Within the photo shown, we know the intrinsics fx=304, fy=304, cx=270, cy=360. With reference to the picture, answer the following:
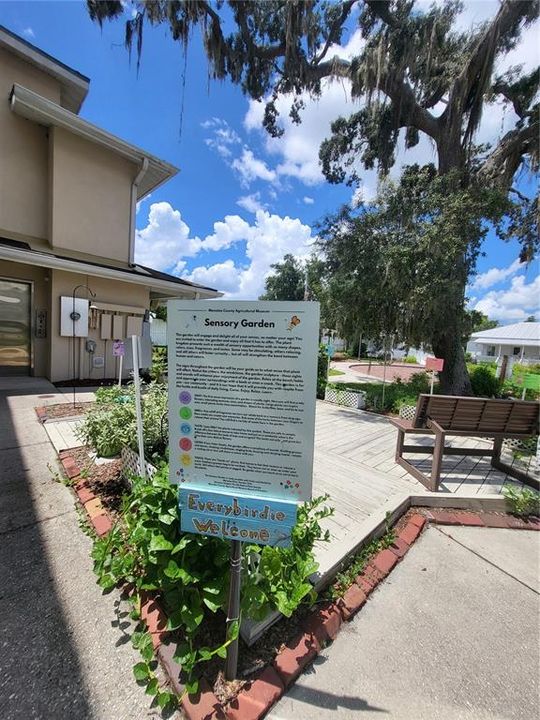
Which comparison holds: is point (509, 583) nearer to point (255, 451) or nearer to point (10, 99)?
point (255, 451)

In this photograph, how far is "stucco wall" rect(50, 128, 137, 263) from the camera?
8.43m

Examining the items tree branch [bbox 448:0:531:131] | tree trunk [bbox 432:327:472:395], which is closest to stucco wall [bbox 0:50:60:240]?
tree branch [bbox 448:0:531:131]

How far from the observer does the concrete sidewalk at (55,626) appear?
1.37m

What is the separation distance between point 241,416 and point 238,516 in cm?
44

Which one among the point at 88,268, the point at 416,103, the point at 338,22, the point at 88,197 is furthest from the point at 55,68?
the point at 416,103

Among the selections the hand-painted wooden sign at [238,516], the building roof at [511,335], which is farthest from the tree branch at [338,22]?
the building roof at [511,335]

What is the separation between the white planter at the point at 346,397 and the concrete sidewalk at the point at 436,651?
5.64 meters

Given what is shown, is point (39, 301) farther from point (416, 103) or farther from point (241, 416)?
point (416, 103)

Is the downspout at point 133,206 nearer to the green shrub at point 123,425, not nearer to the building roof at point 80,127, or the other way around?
the building roof at point 80,127

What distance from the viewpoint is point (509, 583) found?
7.61 feet

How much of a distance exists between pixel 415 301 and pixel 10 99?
11.6 m

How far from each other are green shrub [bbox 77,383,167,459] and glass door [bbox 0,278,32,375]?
19.9 feet

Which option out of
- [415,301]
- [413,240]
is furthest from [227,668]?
[413,240]

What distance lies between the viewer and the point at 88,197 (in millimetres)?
8977
